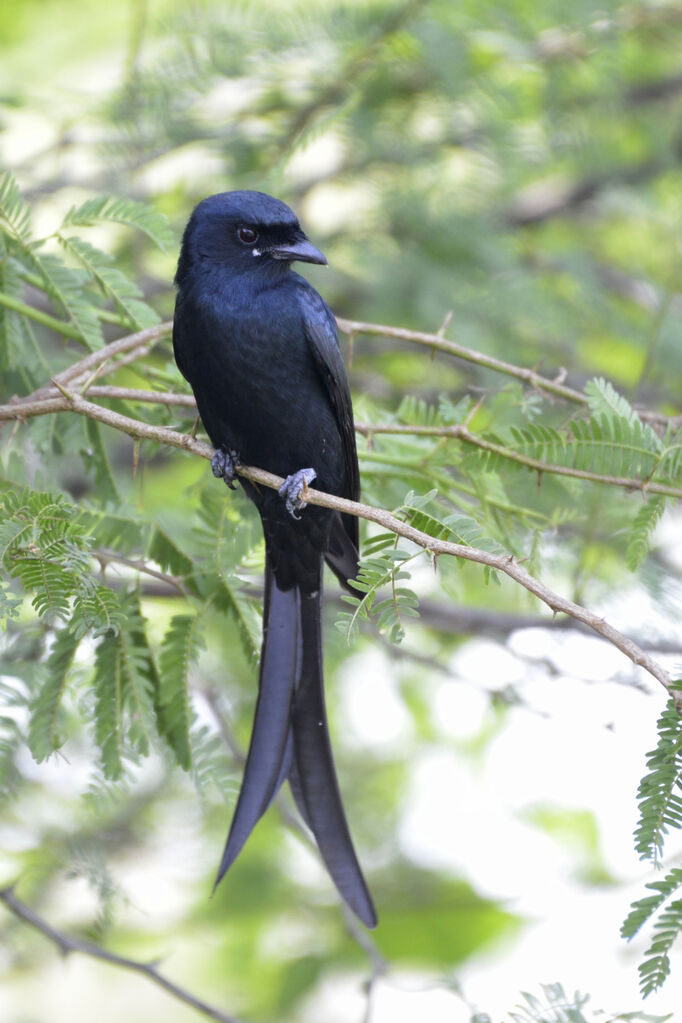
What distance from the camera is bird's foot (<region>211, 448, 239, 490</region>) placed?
9.00 ft

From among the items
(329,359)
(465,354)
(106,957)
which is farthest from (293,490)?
(106,957)

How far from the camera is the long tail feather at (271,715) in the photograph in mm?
2396

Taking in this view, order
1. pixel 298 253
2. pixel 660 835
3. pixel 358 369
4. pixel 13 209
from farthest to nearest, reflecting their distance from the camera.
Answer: pixel 358 369, pixel 298 253, pixel 13 209, pixel 660 835

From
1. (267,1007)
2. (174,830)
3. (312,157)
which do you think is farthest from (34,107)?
(267,1007)

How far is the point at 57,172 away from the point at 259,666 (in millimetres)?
2697

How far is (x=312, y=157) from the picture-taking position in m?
4.81

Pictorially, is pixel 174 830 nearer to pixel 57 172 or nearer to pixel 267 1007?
pixel 267 1007

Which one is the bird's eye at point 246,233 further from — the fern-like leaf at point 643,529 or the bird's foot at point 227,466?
the fern-like leaf at point 643,529

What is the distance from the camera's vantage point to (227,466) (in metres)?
2.76

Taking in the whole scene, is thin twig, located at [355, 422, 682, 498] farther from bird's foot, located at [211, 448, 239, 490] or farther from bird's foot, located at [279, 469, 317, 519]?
bird's foot, located at [211, 448, 239, 490]

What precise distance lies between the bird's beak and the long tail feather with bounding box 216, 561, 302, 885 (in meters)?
0.78

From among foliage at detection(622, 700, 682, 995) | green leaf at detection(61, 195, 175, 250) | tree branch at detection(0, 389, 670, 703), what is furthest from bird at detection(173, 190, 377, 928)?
foliage at detection(622, 700, 682, 995)

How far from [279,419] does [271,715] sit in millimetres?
722

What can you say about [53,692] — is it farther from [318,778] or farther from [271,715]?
[318,778]
